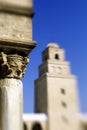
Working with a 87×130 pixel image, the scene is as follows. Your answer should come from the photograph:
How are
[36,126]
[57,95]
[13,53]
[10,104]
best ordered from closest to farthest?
[10,104] → [13,53] → [36,126] → [57,95]

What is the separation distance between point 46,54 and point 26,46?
46.6m

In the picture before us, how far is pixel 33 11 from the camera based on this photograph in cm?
346

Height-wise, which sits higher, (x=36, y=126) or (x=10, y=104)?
(x=10, y=104)

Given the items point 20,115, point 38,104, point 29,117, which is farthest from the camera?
point 38,104

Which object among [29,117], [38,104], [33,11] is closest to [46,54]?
[38,104]

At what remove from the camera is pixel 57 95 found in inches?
1828

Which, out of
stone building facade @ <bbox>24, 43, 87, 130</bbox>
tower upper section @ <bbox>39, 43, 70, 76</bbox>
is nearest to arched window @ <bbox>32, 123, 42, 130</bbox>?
stone building facade @ <bbox>24, 43, 87, 130</bbox>

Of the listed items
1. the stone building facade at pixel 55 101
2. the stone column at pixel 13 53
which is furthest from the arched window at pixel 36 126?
the stone column at pixel 13 53

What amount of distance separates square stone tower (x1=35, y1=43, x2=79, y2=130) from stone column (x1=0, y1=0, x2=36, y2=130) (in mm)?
41042

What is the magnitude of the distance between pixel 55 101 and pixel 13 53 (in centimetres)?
4294

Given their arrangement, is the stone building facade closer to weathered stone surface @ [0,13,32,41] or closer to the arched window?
the arched window

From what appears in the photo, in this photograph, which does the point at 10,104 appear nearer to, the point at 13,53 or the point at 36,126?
the point at 13,53

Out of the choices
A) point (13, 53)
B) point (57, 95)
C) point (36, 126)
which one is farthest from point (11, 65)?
point (57, 95)

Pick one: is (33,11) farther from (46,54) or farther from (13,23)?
(46,54)
